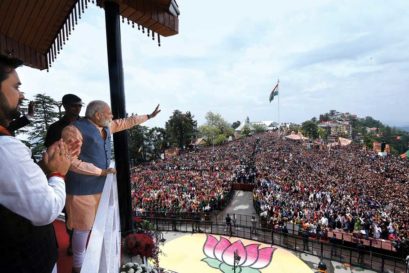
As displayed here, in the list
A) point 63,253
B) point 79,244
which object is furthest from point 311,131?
point 79,244

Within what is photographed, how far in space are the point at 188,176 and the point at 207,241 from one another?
40.7ft

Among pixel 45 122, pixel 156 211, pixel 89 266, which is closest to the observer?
pixel 89 266

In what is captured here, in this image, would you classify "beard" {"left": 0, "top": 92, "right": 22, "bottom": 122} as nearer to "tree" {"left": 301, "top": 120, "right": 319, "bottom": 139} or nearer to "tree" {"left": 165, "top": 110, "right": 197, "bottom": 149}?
"tree" {"left": 165, "top": 110, "right": 197, "bottom": 149}

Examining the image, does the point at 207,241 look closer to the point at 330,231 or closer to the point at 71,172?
the point at 330,231

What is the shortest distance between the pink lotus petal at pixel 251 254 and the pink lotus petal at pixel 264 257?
0.58 feet

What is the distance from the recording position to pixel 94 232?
147 centimetres

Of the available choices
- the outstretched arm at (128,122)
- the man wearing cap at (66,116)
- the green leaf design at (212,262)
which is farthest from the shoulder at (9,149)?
the green leaf design at (212,262)

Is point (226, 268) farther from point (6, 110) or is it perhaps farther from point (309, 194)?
point (6, 110)

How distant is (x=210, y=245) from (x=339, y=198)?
9282 mm

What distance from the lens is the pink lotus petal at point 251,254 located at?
39.0 ft

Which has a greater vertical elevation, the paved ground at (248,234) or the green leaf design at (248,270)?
the paved ground at (248,234)

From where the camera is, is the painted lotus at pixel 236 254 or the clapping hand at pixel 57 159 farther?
the painted lotus at pixel 236 254

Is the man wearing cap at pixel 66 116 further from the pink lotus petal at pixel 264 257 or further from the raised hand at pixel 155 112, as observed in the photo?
the pink lotus petal at pixel 264 257

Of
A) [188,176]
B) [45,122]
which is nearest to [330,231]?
[188,176]
